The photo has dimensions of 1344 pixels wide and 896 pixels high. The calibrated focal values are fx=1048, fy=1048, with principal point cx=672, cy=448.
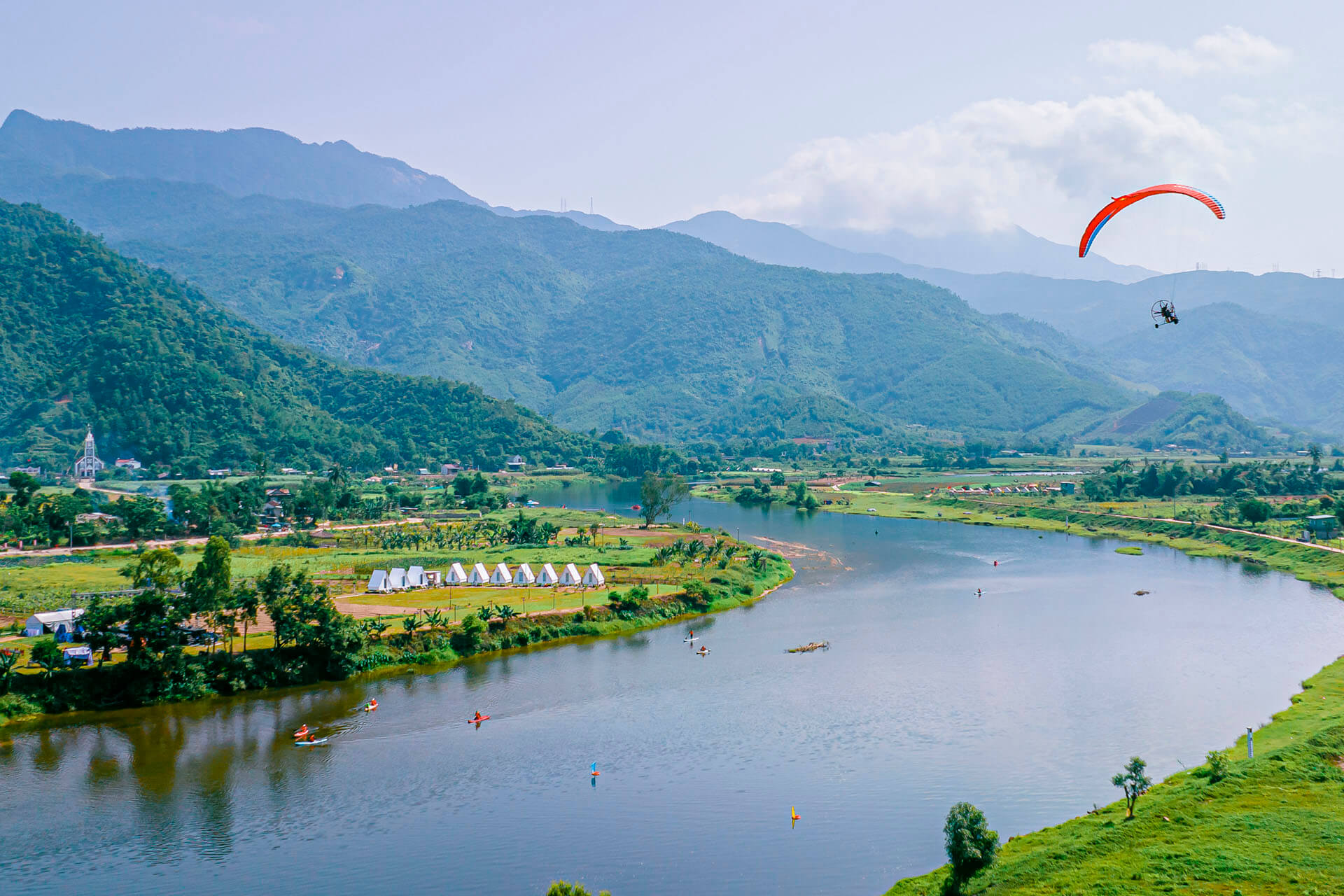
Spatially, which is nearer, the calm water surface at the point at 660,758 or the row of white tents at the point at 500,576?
the calm water surface at the point at 660,758

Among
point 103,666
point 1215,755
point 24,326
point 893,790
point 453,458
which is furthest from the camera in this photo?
point 453,458

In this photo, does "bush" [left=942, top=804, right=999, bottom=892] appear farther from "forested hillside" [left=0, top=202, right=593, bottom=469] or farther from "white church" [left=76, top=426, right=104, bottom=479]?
"white church" [left=76, top=426, right=104, bottom=479]

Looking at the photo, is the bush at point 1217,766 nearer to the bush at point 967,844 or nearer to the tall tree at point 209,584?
the bush at point 967,844

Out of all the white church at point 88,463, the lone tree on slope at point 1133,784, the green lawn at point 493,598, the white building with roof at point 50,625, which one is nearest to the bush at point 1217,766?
the lone tree on slope at point 1133,784

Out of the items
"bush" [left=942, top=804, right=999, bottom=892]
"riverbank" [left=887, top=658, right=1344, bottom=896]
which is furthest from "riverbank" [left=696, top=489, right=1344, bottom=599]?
"bush" [left=942, top=804, right=999, bottom=892]

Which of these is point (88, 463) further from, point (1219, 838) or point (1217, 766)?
point (1219, 838)

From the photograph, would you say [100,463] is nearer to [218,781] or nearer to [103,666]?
[103,666]

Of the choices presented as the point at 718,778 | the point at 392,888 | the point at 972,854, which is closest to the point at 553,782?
the point at 718,778
